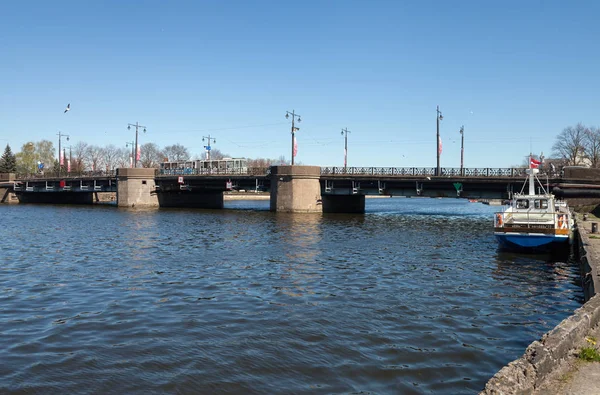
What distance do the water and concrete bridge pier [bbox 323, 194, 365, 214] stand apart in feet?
129

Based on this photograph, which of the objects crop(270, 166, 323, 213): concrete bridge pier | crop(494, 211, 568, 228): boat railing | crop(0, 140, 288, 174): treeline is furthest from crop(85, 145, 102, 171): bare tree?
crop(494, 211, 568, 228): boat railing

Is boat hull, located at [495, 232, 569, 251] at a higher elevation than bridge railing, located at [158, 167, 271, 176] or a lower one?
lower

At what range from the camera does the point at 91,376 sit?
10391 mm

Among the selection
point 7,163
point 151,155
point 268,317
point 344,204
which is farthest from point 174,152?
point 268,317

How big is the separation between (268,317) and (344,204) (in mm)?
56281

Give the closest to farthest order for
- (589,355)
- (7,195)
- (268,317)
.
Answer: (589,355) < (268,317) < (7,195)

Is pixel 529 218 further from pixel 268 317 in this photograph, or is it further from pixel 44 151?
pixel 44 151

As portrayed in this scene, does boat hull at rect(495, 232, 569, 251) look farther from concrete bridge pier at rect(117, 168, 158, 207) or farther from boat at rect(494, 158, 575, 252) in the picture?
concrete bridge pier at rect(117, 168, 158, 207)

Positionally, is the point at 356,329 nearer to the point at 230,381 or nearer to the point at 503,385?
the point at 230,381

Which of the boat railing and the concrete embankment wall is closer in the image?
the concrete embankment wall

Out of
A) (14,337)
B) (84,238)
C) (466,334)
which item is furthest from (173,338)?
(84,238)

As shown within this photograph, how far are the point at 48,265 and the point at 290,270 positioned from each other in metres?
11.2

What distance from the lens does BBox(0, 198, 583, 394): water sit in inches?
413

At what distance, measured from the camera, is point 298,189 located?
212 feet
